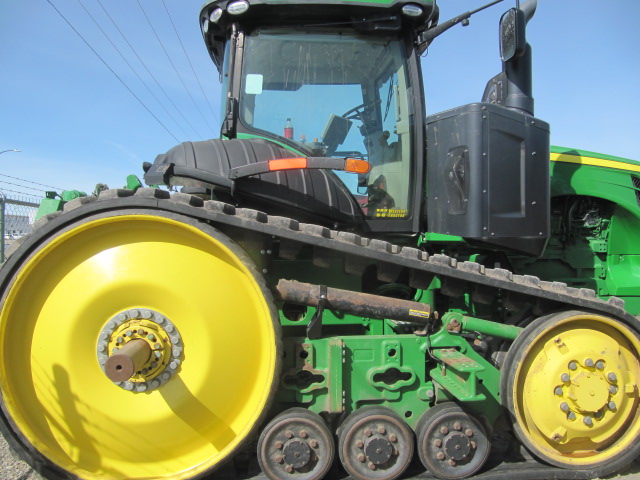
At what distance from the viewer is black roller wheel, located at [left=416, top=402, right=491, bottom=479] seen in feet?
7.45

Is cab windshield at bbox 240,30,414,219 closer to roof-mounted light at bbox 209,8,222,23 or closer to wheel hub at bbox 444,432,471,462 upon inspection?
roof-mounted light at bbox 209,8,222,23

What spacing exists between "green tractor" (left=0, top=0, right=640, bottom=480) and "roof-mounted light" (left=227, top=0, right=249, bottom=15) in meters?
0.02

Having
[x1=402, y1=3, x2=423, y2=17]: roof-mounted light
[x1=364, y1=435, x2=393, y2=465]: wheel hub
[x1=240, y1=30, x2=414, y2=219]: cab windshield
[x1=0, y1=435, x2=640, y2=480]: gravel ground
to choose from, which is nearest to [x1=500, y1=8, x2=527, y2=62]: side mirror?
[x1=402, y1=3, x2=423, y2=17]: roof-mounted light

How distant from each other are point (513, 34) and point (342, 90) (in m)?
1.05

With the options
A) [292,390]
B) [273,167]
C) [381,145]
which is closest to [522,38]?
[381,145]

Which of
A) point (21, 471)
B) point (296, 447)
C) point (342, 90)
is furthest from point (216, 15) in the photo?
point (21, 471)

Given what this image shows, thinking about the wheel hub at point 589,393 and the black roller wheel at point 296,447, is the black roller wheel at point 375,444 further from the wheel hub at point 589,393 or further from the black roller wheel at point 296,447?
the wheel hub at point 589,393

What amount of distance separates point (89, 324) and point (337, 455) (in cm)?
146

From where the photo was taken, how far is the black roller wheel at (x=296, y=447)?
2.17 m

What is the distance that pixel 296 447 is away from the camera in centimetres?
216

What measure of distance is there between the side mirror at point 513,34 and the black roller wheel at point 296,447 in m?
2.18

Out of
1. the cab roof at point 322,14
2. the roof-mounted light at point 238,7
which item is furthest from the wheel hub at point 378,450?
the roof-mounted light at point 238,7

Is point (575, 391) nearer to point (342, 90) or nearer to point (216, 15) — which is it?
point (342, 90)

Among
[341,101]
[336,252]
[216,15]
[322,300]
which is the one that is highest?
[216,15]
